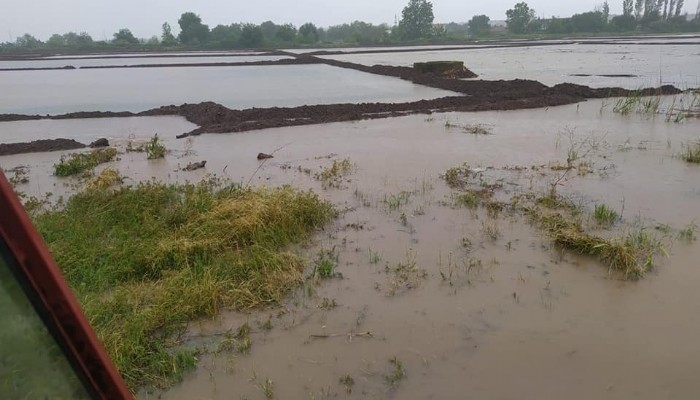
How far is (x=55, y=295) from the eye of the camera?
1.05 metres

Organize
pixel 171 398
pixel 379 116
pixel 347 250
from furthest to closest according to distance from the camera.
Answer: pixel 379 116, pixel 347 250, pixel 171 398

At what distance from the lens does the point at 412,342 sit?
3.66 meters

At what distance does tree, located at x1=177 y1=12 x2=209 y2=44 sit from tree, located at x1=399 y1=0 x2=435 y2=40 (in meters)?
27.2

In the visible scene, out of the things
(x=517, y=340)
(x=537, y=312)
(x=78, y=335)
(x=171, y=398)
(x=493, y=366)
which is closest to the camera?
(x=78, y=335)

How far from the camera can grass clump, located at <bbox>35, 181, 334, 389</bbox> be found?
3.56m

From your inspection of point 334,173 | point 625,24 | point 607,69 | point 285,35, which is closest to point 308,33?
point 285,35

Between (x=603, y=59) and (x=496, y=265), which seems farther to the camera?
(x=603, y=59)

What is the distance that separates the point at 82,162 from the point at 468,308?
7.33m

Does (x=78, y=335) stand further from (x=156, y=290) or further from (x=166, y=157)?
(x=166, y=157)

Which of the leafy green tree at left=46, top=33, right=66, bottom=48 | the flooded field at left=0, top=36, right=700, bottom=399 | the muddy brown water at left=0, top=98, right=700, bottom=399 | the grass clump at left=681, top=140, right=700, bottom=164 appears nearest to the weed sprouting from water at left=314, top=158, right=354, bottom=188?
the flooded field at left=0, top=36, right=700, bottom=399

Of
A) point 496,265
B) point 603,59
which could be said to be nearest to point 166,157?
point 496,265

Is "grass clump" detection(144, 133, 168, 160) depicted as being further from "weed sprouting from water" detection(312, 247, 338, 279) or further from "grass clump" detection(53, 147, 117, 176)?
"weed sprouting from water" detection(312, 247, 338, 279)

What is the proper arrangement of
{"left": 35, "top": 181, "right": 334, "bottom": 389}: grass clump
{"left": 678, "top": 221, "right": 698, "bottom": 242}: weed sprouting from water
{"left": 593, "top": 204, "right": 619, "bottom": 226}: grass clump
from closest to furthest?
1. {"left": 35, "top": 181, "right": 334, "bottom": 389}: grass clump
2. {"left": 678, "top": 221, "right": 698, "bottom": 242}: weed sprouting from water
3. {"left": 593, "top": 204, "right": 619, "bottom": 226}: grass clump

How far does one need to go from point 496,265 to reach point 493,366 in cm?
147
